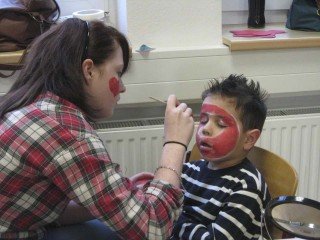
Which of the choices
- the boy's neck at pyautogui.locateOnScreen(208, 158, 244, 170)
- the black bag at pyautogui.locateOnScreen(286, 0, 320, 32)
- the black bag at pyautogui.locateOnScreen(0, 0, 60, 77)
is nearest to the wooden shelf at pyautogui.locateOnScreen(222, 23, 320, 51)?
the black bag at pyautogui.locateOnScreen(286, 0, 320, 32)

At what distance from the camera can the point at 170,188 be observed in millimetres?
1141

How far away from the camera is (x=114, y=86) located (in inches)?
47.9

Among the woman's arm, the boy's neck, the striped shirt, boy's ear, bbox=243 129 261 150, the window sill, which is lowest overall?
the woman's arm

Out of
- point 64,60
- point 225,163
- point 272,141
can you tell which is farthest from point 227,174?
point 272,141

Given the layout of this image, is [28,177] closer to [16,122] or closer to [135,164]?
[16,122]

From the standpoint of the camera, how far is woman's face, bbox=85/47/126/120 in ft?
3.83

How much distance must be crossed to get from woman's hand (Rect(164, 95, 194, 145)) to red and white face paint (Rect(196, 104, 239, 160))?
117 millimetres

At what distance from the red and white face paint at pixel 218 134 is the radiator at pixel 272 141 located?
549 millimetres

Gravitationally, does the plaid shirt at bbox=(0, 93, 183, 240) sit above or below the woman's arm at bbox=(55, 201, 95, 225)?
above

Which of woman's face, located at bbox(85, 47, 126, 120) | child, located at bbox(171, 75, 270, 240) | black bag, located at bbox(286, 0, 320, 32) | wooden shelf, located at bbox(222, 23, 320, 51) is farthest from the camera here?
black bag, located at bbox(286, 0, 320, 32)

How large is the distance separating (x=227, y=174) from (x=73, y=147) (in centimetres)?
54

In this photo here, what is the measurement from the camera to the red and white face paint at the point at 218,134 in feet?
4.44

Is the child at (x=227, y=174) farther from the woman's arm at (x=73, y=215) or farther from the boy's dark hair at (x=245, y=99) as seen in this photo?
the woman's arm at (x=73, y=215)

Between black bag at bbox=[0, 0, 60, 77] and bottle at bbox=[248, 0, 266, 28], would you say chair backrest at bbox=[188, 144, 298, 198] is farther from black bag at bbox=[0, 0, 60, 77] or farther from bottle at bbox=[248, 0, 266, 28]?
black bag at bbox=[0, 0, 60, 77]
